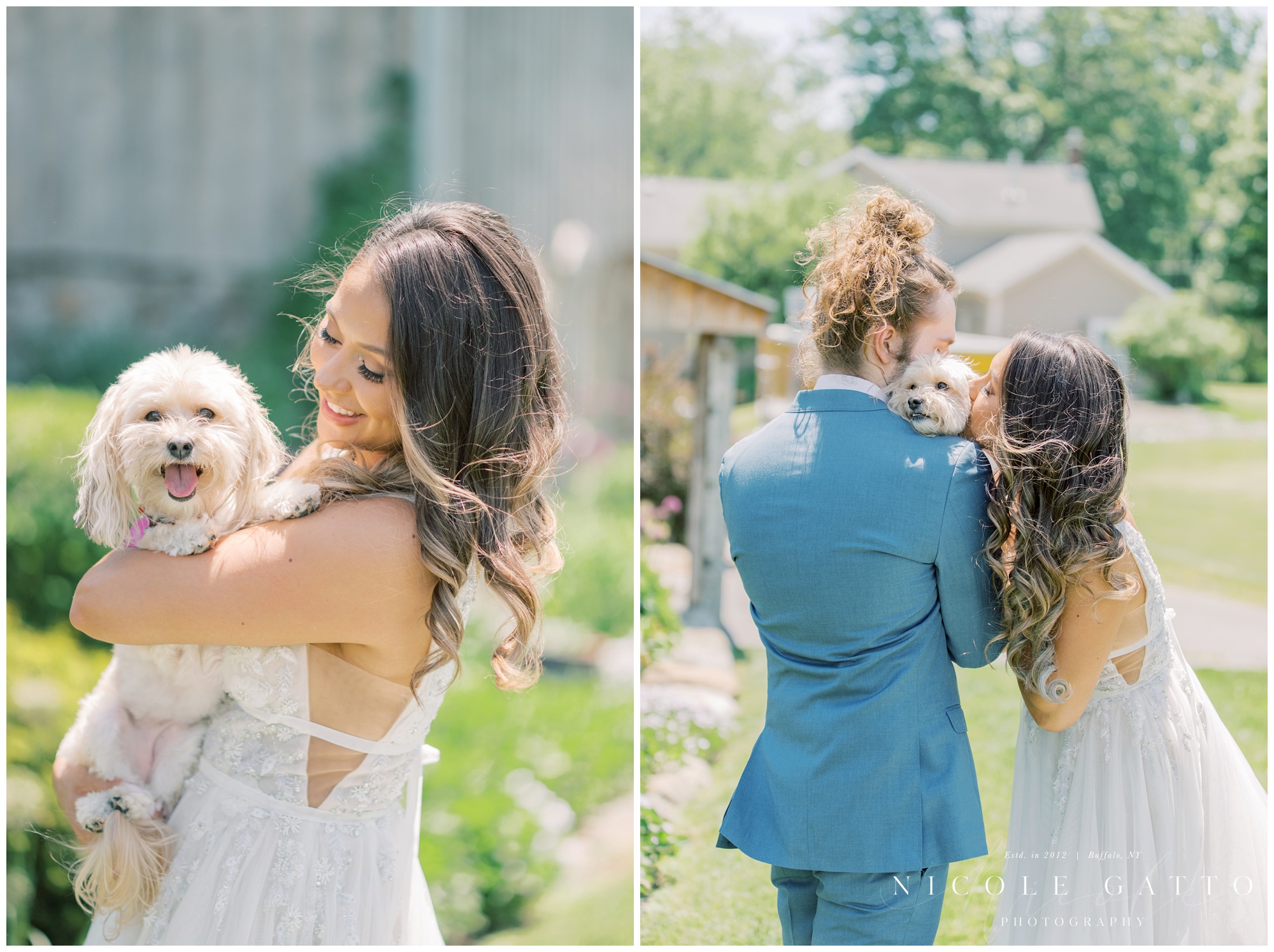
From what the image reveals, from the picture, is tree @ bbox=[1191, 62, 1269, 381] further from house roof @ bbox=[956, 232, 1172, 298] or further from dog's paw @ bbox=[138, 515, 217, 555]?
dog's paw @ bbox=[138, 515, 217, 555]

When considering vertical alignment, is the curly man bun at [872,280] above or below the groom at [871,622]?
above

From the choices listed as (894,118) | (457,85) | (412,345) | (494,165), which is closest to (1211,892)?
(412,345)

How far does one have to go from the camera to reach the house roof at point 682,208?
2094 centimetres

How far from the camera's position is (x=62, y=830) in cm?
294

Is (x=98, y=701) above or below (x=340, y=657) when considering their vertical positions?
below

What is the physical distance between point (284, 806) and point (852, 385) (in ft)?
4.64

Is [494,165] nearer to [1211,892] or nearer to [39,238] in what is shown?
[39,238]

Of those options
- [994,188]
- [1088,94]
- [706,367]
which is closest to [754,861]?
[706,367]

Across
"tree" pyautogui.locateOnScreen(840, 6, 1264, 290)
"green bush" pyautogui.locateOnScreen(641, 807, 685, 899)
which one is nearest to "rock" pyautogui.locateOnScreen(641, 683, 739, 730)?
"green bush" pyautogui.locateOnScreen(641, 807, 685, 899)

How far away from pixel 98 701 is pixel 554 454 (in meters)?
1.04

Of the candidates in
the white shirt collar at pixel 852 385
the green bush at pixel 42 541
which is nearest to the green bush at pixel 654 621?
the green bush at pixel 42 541

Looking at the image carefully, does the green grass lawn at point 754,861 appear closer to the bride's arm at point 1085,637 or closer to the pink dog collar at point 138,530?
the bride's arm at point 1085,637

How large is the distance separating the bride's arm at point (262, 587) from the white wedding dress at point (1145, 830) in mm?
1556

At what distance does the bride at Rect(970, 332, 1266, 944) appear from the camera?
6.29ft
